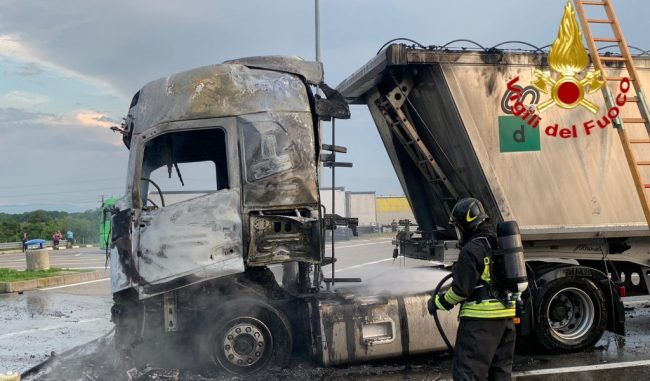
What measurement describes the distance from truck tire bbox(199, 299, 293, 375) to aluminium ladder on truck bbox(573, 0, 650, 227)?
3866 mm

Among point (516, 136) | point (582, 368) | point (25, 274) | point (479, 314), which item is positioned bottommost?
point (582, 368)

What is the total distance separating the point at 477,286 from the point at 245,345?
2490 mm

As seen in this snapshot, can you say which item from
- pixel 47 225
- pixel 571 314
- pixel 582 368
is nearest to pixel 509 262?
pixel 582 368

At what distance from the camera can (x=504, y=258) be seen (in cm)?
399

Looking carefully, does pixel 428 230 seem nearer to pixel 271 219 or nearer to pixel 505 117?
pixel 505 117

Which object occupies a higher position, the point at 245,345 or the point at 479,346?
the point at 479,346

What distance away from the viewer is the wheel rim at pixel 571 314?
6.18 m

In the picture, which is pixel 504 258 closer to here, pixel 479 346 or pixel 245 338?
pixel 479 346

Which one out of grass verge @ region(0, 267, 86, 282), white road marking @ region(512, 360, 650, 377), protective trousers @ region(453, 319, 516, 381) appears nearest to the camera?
protective trousers @ region(453, 319, 516, 381)

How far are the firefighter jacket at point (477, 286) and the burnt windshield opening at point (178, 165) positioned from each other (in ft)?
8.09

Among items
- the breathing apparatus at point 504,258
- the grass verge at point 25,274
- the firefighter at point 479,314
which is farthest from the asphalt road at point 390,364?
the grass verge at point 25,274

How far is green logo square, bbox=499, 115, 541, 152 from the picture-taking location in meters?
5.95

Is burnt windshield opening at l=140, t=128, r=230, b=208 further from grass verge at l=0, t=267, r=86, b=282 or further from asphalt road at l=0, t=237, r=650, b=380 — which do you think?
grass verge at l=0, t=267, r=86, b=282

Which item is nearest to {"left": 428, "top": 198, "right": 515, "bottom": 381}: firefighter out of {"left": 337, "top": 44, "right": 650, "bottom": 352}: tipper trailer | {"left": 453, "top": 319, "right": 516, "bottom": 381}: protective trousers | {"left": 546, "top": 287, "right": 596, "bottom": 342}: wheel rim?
{"left": 453, "top": 319, "right": 516, "bottom": 381}: protective trousers
